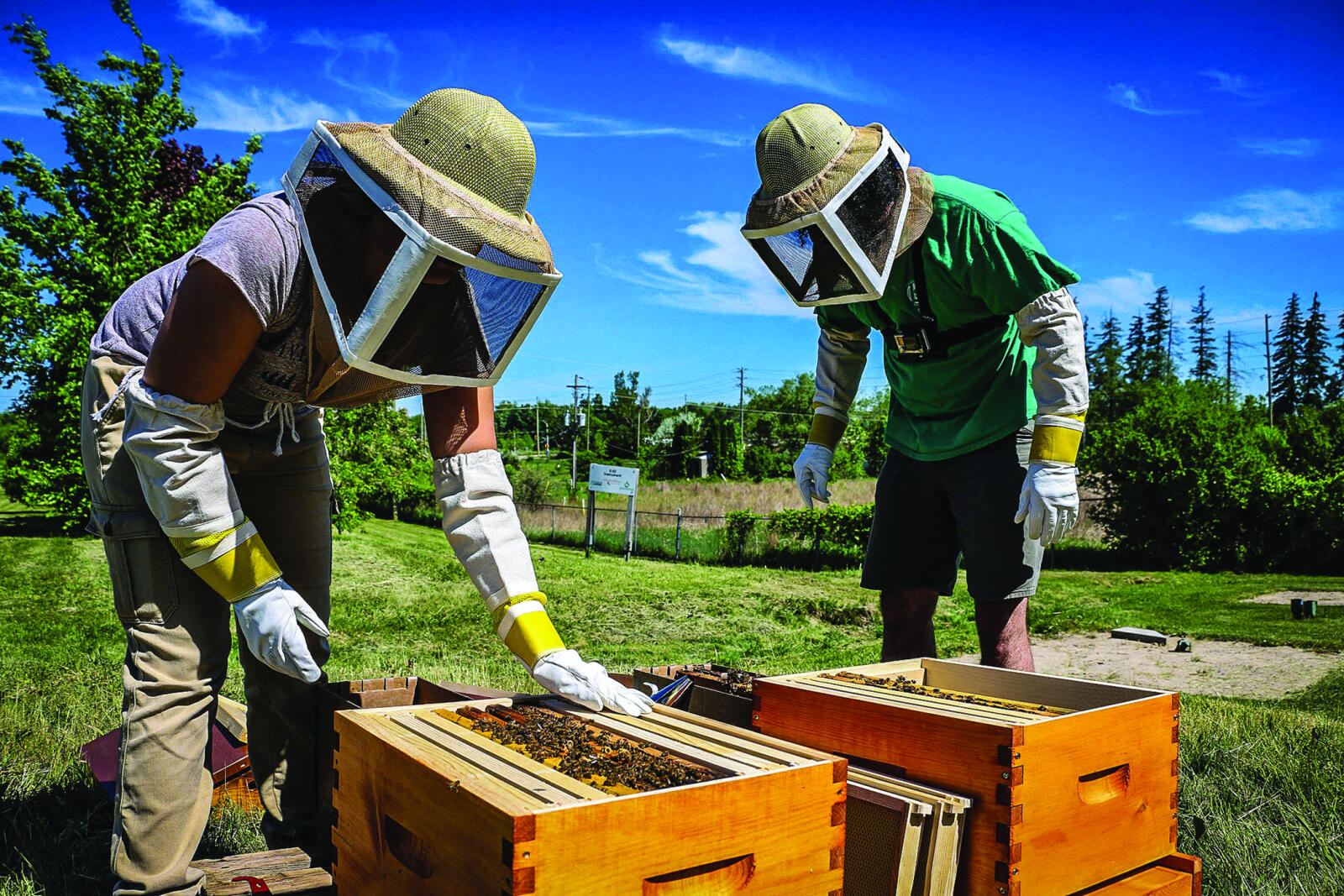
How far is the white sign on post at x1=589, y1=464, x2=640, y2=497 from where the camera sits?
16219mm

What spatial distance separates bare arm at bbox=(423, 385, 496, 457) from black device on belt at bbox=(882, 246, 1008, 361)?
63.6 inches

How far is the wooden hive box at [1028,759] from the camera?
1993 millimetres

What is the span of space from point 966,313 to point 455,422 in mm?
1842

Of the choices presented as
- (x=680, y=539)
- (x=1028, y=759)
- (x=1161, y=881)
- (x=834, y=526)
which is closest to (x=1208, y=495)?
(x=834, y=526)

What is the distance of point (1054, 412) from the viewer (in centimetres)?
300

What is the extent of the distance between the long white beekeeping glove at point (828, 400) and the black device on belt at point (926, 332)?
505 mm

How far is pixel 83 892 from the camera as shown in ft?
8.23

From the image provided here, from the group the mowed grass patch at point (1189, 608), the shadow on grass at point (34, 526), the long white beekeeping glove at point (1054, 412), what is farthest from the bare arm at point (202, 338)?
the shadow on grass at point (34, 526)

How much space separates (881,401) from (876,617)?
123 feet

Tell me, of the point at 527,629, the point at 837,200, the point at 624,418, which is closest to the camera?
the point at 527,629

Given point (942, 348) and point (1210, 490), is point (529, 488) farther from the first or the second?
point (942, 348)

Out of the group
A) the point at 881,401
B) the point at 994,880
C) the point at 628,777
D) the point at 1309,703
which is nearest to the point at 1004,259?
the point at 994,880

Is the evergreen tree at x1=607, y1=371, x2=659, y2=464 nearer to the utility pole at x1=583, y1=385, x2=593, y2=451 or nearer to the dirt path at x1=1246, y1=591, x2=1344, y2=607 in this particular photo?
the utility pole at x1=583, y1=385, x2=593, y2=451

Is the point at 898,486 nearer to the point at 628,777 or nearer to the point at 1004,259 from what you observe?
the point at 1004,259
